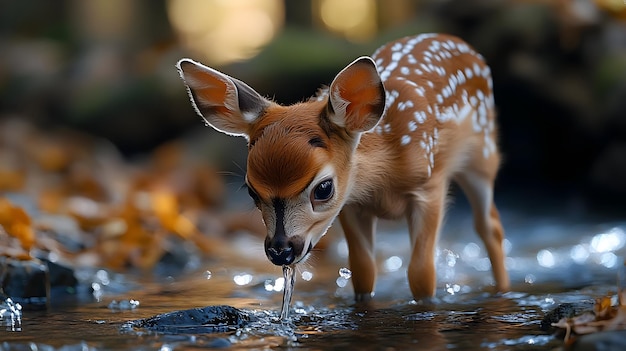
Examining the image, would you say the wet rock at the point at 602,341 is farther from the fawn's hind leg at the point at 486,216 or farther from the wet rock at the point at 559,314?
the fawn's hind leg at the point at 486,216

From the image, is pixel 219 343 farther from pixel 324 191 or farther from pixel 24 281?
pixel 24 281

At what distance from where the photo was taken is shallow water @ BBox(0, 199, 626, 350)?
398 cm

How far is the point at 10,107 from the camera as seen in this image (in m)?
14.5

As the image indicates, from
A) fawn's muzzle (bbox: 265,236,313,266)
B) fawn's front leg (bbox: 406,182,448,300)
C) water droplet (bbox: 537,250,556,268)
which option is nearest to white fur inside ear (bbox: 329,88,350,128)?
fawn's muzzle (bbox: 265,236,313,266)

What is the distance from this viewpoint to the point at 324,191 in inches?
173

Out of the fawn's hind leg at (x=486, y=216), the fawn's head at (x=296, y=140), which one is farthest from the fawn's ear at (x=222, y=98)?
the fawn's hind leg at (x=486, y=216)

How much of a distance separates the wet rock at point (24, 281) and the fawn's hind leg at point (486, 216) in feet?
8.03

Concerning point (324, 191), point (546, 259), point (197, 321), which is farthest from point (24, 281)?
point (546, 259)

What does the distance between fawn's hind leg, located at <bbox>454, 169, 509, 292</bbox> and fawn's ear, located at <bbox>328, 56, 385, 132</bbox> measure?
5.26ft

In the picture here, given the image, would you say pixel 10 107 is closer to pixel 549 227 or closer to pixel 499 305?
pixel 549 227

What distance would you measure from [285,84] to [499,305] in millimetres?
7365

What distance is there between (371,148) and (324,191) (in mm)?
625

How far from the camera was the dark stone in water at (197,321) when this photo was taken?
13.8 ft

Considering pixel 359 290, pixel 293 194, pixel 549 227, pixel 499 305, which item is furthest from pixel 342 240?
pixel 293 194
